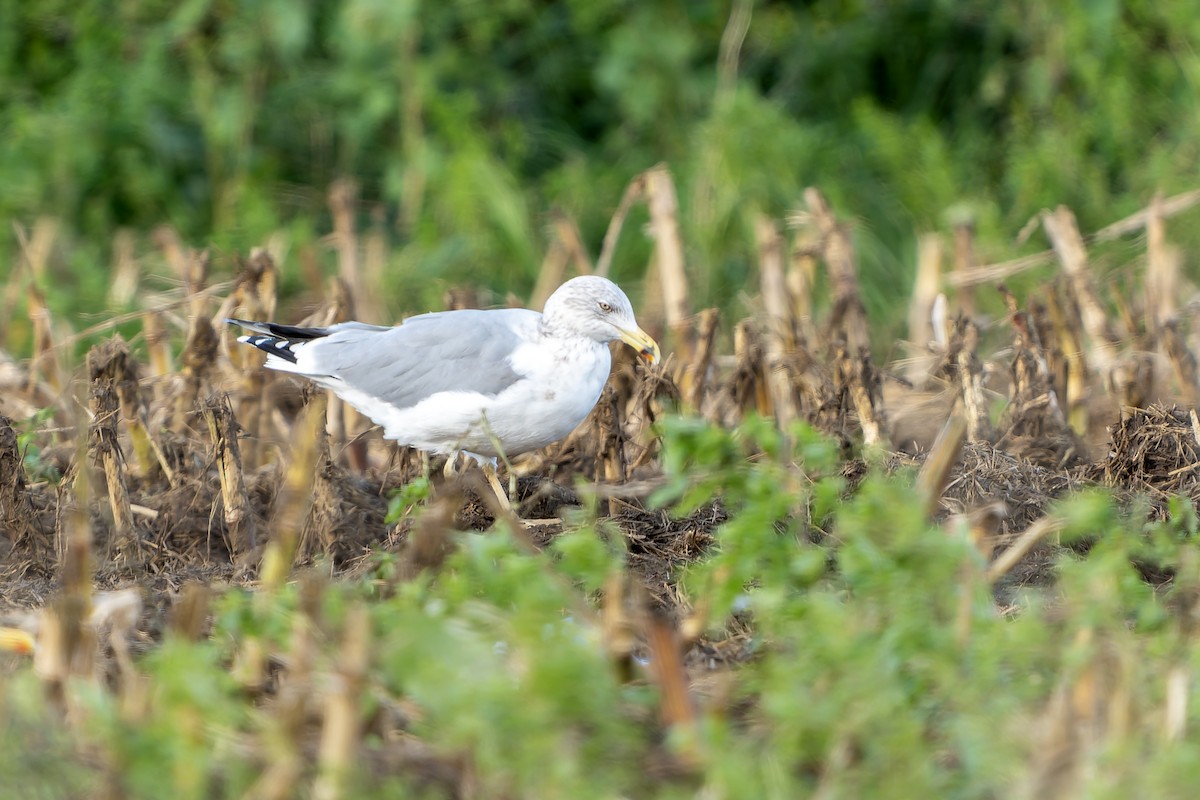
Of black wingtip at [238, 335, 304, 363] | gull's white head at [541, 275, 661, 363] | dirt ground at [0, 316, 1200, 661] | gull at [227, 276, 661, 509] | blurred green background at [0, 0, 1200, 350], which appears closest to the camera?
dirt ground at [0, 316, 1200, 661]

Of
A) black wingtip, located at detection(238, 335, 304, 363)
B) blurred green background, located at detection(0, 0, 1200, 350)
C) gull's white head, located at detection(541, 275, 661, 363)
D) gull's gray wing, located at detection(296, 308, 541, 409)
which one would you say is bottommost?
blurred green background, located at detection(0, 0, 1200, 350)

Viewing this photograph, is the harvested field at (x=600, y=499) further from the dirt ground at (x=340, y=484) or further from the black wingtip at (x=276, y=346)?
the black wingtip at (x=276, y=346)

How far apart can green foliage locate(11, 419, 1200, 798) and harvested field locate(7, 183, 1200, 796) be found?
2 cm

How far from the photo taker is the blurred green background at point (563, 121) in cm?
764

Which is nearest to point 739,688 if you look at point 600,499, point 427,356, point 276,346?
point 600,499

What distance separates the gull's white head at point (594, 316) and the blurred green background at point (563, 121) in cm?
299

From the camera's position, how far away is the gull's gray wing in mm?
4273

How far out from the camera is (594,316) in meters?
4.35

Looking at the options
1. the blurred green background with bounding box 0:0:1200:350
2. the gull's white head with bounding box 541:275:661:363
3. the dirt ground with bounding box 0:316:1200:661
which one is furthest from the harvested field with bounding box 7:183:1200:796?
the blurred green background with bounding box 0:0:1200:350

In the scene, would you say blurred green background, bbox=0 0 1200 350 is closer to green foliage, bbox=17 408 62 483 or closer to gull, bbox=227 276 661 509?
gull, bbox=227 276 661 509

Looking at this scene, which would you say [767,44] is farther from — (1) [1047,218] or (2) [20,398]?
(2) [20,398]

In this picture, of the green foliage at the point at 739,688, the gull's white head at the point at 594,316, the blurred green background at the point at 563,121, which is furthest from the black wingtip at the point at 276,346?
the blurred green background at the point at 563,121

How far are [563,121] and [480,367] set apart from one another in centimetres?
497

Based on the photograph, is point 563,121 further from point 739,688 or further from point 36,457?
point 739,688
